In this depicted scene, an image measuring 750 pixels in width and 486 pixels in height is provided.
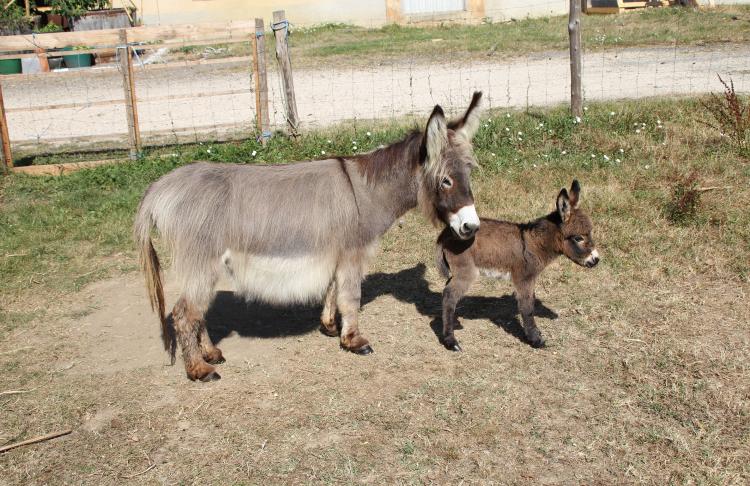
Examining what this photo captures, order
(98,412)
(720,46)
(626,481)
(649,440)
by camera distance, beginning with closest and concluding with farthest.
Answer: (626,481)
(649,440)
(98,412)
(720,46)

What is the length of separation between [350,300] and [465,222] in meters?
1.11

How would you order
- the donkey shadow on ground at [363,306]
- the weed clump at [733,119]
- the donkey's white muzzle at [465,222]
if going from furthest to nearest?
the weed clump at [733,119] → the donkey shadow on ground at [363,306] → the donkey's white muzzle at [465,222]

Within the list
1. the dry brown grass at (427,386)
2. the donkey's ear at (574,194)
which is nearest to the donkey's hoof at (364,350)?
the dry brown grass at (427,386)

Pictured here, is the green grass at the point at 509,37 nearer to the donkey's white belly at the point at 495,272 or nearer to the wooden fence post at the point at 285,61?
the wooden fence post at the point at 285,61

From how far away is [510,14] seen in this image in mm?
24938

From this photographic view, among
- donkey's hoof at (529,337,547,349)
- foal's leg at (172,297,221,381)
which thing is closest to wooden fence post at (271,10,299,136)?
foal's leg at (172,297,221,381)

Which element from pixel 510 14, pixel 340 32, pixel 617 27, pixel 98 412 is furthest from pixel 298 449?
pixel 510 14

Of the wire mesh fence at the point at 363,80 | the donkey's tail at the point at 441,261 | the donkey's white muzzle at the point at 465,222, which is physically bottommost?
the donkey's tail at the point at 441,261

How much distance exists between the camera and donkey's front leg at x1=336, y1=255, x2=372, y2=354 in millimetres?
5379

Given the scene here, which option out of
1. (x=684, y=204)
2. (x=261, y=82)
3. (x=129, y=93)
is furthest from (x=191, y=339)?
(x=129, y=93)

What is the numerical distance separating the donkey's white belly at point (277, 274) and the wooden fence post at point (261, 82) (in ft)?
18.5

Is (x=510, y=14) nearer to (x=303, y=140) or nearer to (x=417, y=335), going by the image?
(x=303, y=140)

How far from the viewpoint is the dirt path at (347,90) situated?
40.3 feet

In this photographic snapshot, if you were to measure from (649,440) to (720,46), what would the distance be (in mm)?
14861
